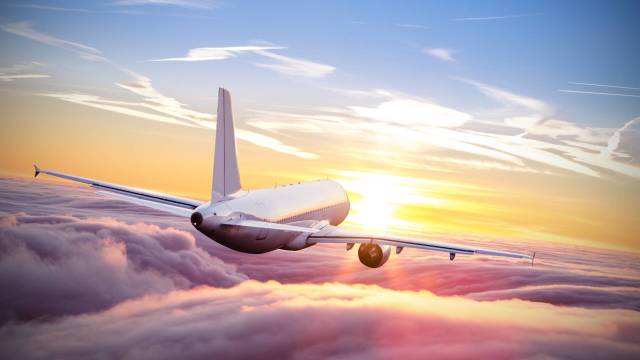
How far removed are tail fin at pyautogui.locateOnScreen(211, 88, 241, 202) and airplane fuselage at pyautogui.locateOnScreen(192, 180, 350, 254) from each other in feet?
2.84

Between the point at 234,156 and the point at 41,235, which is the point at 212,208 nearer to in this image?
the point at 234,156

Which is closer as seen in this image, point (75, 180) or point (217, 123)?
point (217, 123)

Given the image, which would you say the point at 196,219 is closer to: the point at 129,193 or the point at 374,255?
the point at 374,255

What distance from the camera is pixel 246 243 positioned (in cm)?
3045

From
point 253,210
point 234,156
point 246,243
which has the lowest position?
point 246,243

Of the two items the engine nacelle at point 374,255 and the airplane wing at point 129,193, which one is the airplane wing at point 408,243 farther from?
the airplane wing at point 129,193

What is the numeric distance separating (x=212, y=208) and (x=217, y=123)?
5905mm

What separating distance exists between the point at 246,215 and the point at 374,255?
9.49m

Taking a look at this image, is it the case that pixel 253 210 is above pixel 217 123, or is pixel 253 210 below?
below

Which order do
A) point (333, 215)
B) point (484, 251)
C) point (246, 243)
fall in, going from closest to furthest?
point (484, 251), point (246, 243), point (333, 215)

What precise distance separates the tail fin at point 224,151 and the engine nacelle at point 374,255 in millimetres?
10273

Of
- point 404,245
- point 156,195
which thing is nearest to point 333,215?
point 156,195

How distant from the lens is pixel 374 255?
33.8 m

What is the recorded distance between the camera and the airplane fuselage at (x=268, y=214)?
28.9 meters
